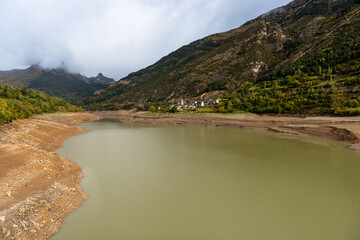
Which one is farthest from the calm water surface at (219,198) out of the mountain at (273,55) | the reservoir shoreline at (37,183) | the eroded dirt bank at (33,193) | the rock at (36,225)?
the mountain at (273,55)

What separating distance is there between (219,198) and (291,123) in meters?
35.5

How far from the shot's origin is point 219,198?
38.7 feet

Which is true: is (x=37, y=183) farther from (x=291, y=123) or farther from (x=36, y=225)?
(x=291, y=123)

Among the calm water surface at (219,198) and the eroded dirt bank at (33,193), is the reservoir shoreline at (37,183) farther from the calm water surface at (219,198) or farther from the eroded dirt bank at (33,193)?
the calm water surface at (219,198)

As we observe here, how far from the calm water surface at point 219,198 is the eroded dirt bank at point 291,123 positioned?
8.55 m

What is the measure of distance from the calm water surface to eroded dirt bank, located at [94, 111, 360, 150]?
855 centimetres

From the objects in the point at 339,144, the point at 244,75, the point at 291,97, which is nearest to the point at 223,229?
the point at 339,144

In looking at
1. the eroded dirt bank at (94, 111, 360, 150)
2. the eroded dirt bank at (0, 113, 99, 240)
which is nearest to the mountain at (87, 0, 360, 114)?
the eroded dirt bank at (94, 111, 360, 150)

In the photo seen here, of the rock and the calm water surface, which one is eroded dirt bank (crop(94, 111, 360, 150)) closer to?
the calm water surface

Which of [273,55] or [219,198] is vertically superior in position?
[273,55]

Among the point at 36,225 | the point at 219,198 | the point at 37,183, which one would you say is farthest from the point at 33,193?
the point at 219,198

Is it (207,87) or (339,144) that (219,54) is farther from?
(339,144)

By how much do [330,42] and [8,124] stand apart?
114m

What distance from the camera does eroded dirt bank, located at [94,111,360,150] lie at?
1115 inches
